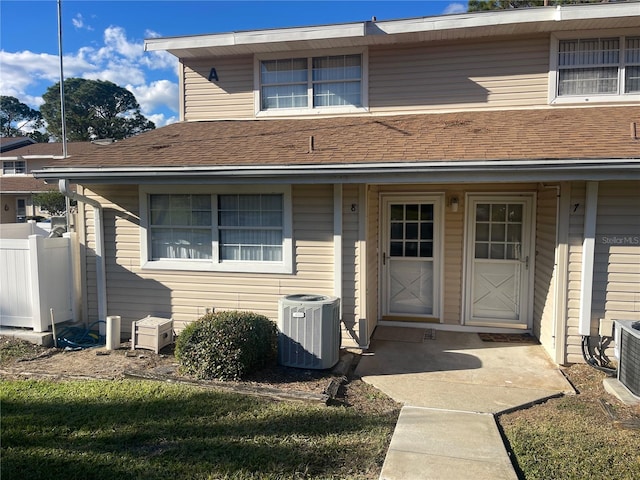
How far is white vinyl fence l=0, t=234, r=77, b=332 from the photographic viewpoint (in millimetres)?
6762

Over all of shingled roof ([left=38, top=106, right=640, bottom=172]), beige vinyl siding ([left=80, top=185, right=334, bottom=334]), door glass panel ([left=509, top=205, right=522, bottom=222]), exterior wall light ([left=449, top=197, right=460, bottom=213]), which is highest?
shingled roof ([left=38, top=106, right=640, bottom=172])

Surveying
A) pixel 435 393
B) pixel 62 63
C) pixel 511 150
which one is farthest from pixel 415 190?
pixel 62 63

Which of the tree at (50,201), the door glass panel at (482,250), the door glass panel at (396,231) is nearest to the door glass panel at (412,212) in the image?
the door glass panel at (396,231)

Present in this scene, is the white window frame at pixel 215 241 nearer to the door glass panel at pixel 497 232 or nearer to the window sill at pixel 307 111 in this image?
the window sill at pixel 307 111

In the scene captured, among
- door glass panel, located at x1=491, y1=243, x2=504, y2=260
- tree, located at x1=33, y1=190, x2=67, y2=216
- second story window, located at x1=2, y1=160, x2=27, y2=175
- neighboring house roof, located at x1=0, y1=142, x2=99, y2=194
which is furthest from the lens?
second story window, located at x1=2, y1=160, x2=27, y2=175

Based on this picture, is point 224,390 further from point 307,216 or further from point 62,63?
point 62,63

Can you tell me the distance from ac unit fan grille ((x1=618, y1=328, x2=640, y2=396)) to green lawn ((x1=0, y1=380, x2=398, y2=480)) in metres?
2.64

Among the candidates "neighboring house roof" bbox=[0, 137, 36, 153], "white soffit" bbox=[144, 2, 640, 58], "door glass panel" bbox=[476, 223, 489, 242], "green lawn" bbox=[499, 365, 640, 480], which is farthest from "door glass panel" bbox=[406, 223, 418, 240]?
"neighboring house roof" bbox=[0, 137, 36, 153]

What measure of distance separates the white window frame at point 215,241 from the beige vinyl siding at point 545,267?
3696mm

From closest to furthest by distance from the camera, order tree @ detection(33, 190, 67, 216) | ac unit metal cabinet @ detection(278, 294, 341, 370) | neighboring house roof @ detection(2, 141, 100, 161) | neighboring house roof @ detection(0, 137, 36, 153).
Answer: ac unit metal cabinet @ detection(278, 294, 341, 370), tree @ detection(33, 190, 67, 216), neighboring house roof @ detection(2, 141, 100, 161), neighboring house roof @ detection(0, 137, 36, 153)

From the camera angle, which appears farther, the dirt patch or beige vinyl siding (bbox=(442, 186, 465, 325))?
beige vinyl siding (bbox=(442, 186, 465, 325))

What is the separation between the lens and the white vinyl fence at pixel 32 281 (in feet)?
22.2

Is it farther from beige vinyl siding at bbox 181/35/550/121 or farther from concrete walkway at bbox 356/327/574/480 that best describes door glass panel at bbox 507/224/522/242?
beige vinyl siding at bbox 181/35/550/121

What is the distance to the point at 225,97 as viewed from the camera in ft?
28.6
